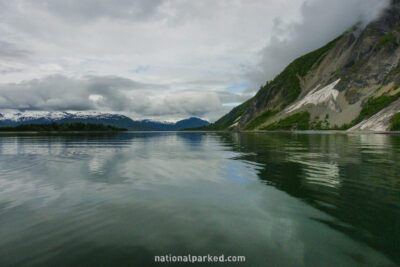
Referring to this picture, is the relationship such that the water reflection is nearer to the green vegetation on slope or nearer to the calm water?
the calm water

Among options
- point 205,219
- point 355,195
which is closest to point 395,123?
point 355,195

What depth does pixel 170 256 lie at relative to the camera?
343 inches

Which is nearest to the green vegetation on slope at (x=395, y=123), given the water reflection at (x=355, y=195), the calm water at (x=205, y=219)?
the water reflection at (x=355, y=195)

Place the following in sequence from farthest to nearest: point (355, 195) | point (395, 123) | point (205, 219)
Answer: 1. point (395, 123)
2. point (355, 195)
3. point (205, 219)

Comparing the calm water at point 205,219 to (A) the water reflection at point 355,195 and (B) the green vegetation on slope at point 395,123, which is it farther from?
(B) the green vegetation on slope at point 395,123

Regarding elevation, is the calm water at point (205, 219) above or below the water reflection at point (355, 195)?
below

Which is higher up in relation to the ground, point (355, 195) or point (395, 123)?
point (395, 123)

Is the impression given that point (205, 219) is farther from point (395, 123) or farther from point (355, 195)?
point (395, 123)

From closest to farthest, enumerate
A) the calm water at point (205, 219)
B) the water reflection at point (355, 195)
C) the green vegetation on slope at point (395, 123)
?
the calm water at point (205, 219) < the water reflection at point (355, 195) < the green vegetation on slope at point (395, 123)

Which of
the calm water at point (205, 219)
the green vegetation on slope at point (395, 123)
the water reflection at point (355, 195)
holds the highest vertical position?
the green vegetation on slope at point (395, 123)

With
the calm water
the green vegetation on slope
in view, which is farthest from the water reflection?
the green vegetation on slope

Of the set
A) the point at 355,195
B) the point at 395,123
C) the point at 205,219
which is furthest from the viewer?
the point at 395,123

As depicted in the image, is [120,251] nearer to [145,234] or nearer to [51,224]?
[145,234]

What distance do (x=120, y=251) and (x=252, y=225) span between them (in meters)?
→ 5.86
